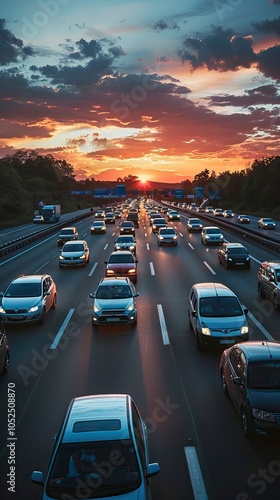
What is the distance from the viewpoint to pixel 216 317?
14.0 m

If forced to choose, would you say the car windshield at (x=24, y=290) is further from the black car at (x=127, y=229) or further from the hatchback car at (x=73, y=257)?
the black car at (x=127, y=229)

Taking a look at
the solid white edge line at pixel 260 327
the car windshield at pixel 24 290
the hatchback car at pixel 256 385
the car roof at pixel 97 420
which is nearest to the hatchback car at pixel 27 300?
the car windshield at pixel 24 290

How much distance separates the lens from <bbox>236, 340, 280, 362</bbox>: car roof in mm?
9516

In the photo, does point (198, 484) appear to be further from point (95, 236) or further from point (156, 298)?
point (95, 236)

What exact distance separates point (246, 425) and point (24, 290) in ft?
36.0

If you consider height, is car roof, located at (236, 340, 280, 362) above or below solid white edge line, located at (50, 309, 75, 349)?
above

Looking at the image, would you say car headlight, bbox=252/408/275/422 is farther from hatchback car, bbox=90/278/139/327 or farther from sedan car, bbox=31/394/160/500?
hatchback car, bbox=90/278/139/327

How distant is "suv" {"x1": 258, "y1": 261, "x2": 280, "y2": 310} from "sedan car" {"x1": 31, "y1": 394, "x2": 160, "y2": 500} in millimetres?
13188

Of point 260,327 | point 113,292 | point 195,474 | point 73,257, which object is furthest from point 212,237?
point 195,474

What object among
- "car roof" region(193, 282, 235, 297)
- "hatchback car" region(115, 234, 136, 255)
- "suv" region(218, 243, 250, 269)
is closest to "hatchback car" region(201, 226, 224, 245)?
"hatchback car" region(115, 234, 136, 255)

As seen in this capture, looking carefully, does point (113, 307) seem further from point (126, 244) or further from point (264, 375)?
point (126, 244)

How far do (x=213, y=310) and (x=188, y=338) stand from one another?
1414 mm

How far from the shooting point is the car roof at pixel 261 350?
31.2 ft

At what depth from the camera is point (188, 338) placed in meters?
15.1
